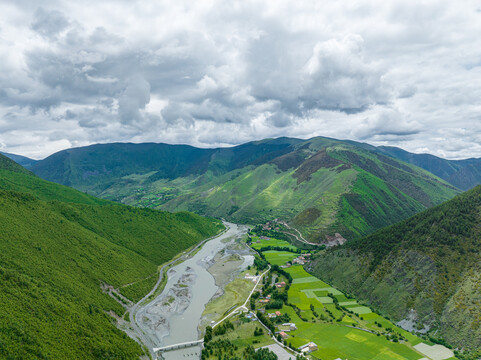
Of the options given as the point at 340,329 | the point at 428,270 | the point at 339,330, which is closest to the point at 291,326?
the point at 339,330

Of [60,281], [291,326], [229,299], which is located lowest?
[229,299]

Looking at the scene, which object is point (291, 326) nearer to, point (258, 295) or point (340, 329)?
point (340, 329)

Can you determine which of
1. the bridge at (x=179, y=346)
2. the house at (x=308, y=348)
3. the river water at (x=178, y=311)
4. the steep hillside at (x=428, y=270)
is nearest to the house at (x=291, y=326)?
the house at (x=308, y=348)

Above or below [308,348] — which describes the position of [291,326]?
below

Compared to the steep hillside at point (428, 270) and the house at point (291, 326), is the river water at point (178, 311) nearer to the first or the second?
the house at point (291, 326)

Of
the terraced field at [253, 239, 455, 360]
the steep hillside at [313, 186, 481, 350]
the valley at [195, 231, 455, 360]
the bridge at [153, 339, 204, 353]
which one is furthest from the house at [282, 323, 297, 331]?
the steep hillside at [313, 186, 481, 350]

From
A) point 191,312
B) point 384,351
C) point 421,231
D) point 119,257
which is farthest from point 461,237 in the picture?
point 119,257

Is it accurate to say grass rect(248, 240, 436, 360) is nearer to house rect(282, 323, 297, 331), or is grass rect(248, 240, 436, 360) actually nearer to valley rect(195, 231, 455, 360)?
valley rect(195, 231, 455, 360)

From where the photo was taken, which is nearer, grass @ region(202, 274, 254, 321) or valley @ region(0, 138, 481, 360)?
valley @ region(0, 138, 481, 360)
